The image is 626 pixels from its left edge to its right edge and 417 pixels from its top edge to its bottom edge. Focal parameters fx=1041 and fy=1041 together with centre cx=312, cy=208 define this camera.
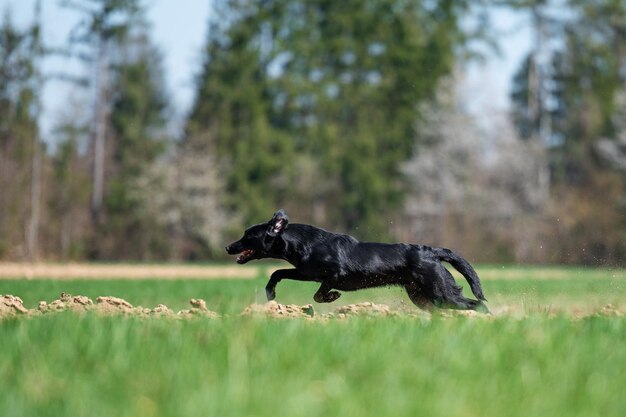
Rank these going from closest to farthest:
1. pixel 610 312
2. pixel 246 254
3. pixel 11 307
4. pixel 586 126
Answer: pixel 11 307 → pixel 610 312 → pixel 246 254 → pixel 586 126

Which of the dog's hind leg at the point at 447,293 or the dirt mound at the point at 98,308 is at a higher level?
the dog's hind leg at the point at 447,293

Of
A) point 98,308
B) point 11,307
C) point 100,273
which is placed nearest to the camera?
point 98,308

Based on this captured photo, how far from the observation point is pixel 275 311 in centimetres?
926

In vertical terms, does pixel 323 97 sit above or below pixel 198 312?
above

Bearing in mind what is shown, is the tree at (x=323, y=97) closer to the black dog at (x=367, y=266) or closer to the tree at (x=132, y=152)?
the tree at (x=132, y=152)

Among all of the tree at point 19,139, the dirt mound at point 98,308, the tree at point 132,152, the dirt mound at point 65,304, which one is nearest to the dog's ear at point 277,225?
the dirt mound at point 98,308

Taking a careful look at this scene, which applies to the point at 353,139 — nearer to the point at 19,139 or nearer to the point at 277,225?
the point at 19,139

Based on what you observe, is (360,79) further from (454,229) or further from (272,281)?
(272,281)

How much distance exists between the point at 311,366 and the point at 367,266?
4.87 metres

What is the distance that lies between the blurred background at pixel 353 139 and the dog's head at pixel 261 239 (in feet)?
106

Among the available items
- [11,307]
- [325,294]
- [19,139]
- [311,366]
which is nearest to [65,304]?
[11,307]

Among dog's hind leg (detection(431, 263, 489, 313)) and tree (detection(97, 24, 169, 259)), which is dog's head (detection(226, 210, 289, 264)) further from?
tree (detection(97, 24, 169, 259))

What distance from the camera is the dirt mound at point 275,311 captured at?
8.15 metres

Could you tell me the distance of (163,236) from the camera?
46750mm
